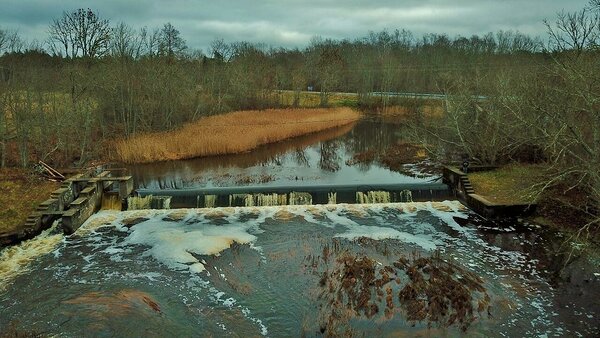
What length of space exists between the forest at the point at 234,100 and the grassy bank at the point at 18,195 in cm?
146

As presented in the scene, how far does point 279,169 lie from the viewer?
22297mm

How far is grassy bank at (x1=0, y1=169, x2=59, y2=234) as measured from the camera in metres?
13.5

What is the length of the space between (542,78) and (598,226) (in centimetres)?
762

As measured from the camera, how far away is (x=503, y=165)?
1897 centimetres

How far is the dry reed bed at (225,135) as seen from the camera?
77.7 feet

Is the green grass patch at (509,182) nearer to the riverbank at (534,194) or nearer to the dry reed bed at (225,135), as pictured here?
the riverbank at (534,194)

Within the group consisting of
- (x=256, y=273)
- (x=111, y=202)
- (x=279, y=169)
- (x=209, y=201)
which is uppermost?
(x=279, y=169)

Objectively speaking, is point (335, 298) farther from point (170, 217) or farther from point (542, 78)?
point (542, 78)

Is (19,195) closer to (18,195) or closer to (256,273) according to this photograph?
(18,195)

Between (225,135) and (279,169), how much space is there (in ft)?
18.6

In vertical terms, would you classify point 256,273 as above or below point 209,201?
below

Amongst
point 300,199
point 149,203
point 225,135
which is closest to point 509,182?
point 300,199

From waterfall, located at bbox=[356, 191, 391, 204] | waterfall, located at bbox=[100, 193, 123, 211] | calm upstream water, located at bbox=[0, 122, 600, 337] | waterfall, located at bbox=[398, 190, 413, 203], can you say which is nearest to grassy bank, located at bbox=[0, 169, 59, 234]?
calm upstream water, located at bbox=[0, 122, 600, 337]

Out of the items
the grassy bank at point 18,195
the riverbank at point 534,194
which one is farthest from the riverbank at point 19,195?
the riverbank at point 534,194
